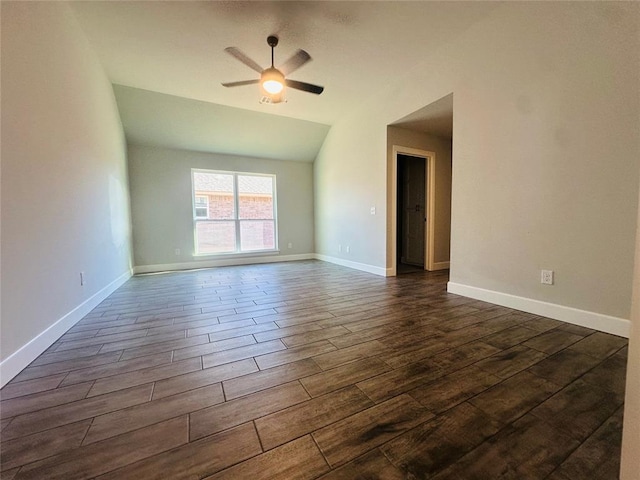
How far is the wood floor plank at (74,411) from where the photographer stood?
3.47ft

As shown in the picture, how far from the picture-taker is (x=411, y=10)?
2363mm

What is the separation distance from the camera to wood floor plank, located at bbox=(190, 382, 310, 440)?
1.06m

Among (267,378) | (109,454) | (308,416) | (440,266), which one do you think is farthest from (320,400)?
(440,266)

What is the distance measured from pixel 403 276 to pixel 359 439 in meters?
3.27

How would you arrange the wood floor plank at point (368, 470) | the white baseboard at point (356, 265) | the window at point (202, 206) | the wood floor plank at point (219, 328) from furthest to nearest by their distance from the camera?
the window at point (202, 206), the white baseboard at point (356, 265), the wood floor plank at point (219, 328), the wood floor plank at point (368, 470)

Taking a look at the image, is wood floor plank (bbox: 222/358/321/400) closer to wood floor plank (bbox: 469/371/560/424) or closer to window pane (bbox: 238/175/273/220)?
wood floor plank (bbox: 469/371/560/424)

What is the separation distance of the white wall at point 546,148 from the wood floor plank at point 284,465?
2.38 m

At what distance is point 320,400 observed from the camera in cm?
121

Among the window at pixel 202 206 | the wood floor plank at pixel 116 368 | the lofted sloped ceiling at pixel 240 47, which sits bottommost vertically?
the wood floor plank at pixel 116 368

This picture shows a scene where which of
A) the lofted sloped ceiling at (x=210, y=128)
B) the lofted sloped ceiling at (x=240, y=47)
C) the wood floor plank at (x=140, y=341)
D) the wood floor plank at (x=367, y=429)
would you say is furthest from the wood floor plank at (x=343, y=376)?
the lofted sloped ceiling at (x=210, y=128)

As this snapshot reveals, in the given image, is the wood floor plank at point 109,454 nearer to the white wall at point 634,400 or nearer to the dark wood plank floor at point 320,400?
the dark wood plank floor at point 320,400

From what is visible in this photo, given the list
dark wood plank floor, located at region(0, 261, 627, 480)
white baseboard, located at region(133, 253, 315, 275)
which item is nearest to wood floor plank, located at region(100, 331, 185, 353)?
dark wood plank floor, located at region(0, 261, 627, 480)

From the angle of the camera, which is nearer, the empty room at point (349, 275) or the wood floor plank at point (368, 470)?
Result: the wood floor plank at point (368, 470)

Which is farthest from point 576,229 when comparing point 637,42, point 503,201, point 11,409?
point 11,409
